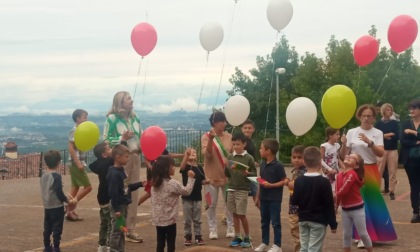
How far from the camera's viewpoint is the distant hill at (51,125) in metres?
10.4

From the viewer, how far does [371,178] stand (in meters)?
8.84

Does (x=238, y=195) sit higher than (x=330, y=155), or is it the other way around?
(x=330, y=155)

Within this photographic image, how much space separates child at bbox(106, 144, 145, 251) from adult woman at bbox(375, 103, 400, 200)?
6182 millimetres

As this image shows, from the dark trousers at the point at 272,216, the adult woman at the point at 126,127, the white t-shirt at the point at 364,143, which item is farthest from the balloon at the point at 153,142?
the white t-shirt at the point at 364,143

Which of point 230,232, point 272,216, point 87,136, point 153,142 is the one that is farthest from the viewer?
point 230,232

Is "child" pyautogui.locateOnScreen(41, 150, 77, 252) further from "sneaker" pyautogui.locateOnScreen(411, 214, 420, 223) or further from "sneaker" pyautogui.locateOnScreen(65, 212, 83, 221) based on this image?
"sneaker" pyautogui.locateOnScreen(411, 214, 420, 223)

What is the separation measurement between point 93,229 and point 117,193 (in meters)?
2.90

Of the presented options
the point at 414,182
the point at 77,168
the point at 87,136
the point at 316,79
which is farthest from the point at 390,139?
the point at 316,79

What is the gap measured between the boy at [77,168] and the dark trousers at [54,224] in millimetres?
2510

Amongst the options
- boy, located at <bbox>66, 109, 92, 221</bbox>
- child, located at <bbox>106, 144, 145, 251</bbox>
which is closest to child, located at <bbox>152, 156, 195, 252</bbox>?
child, located at <bbox>106, 144, 145, 251</bbox>

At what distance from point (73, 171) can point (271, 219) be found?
4098 millimetres

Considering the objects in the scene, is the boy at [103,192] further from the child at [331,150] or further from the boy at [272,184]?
the child at [331,150]

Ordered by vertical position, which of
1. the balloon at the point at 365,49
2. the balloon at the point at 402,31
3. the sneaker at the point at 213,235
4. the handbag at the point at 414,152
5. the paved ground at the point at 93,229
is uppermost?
the balloon at the point at 402,31

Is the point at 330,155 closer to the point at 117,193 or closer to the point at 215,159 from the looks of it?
the point at 215,159
